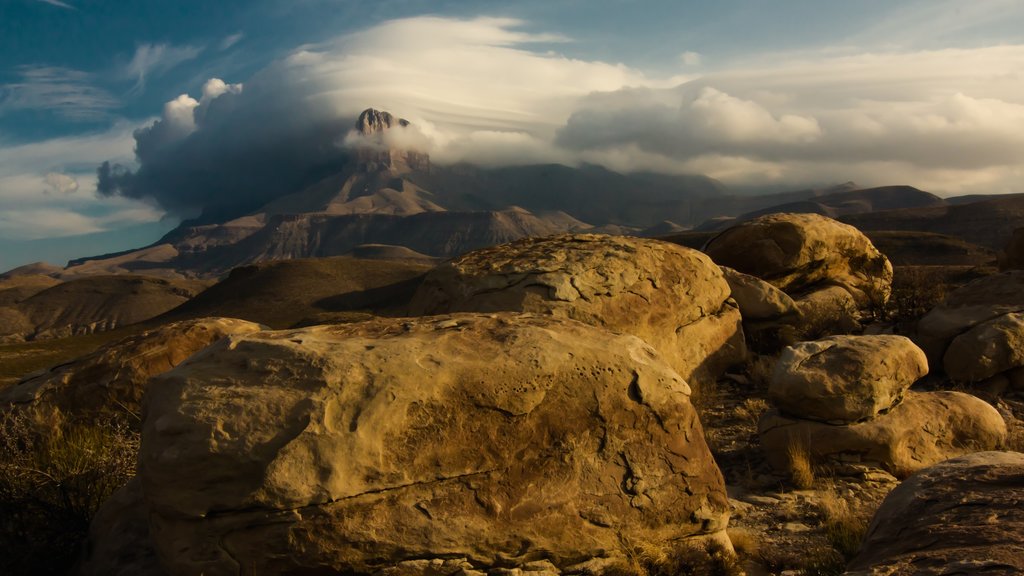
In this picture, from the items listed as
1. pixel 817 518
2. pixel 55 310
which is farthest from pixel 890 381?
pixel 55 310

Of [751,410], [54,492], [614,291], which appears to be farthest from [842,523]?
[54,492]

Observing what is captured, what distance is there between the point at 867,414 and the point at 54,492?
24.4 feet

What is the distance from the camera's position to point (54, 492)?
6020mm

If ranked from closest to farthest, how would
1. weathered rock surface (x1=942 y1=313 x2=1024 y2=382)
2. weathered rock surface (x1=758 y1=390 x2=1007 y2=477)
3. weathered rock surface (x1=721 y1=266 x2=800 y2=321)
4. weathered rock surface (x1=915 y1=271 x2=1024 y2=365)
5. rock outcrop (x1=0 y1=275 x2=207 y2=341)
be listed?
weathered rock surface (x1=758 y1=390 x2=1007 y2=477) → weathered rock surface (x1=942 y1=313 x2=1024 y2=382) → weathered rock surface (x1=915 y1=271 x2=1024 y2=365) → weathered rock surface (x1=721 y1=266 x2=800 y2=321) → rock outcrop (x1=0 y1=275 x2=207 y2=341)

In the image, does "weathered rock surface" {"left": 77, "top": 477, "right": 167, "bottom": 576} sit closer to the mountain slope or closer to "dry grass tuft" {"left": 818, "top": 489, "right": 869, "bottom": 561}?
"dry grass tuft" {"left": 818, "top": 489, "right": 869, "bottom": 561}

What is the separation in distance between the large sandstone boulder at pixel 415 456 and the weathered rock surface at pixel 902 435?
2077 mm

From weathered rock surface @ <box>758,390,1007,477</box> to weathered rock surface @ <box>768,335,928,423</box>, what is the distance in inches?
5.0

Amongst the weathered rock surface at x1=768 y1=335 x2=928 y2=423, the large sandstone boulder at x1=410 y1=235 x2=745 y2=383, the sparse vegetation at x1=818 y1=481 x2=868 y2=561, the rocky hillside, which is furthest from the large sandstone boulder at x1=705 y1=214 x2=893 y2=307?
the sparse vegetation at x1=818 y1=481 x2=868 y2=561

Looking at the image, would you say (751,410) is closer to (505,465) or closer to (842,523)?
(842,523)

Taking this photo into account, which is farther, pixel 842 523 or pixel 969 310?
pixel 969 310

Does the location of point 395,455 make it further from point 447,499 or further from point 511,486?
point 511,486

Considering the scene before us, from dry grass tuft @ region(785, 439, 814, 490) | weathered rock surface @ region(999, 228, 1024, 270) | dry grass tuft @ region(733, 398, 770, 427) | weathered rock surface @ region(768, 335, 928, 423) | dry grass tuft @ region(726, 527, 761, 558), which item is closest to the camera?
dry grass tuft @ region(726, 527, 761, 558)

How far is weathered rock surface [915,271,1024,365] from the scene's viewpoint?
32.1ft

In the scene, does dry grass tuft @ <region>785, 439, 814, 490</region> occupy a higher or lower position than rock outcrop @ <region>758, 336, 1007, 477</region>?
lower
